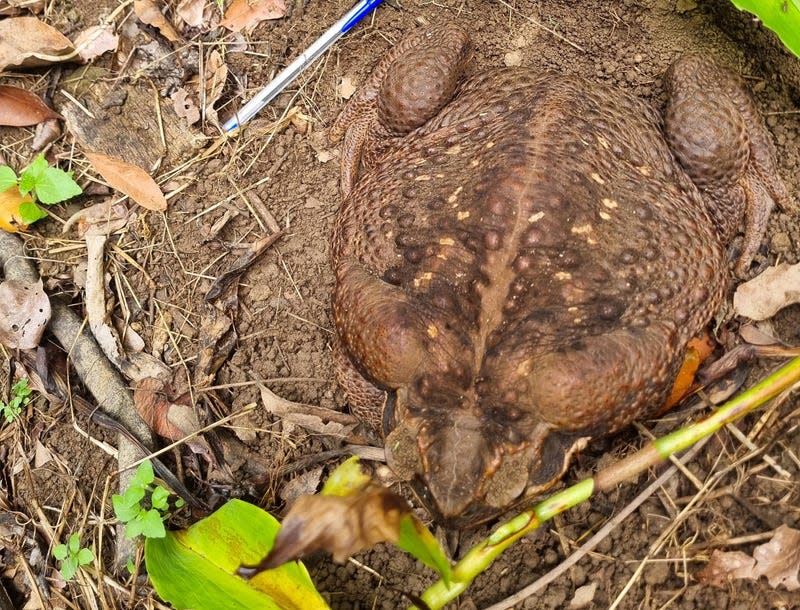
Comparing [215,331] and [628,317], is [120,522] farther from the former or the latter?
[628,317]

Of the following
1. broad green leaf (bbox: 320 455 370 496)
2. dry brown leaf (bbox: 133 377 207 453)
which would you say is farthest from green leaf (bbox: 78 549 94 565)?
broad green leaf (bbox: 320 455 370 496)

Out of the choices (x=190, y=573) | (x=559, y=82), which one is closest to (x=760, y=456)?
(x=559, y=82)

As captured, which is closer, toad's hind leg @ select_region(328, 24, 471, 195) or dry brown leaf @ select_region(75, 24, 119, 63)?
toad's hind leg @ select_region(328, 24, 471, 195)

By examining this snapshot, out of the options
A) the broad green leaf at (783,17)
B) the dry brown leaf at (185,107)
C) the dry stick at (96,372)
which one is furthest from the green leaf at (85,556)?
the broad green leaf at (783,17)

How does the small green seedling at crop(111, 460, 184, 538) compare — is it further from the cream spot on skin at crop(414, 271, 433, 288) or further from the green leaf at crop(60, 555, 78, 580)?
the cream spot on skin at crop(414, 271, 433, 288)

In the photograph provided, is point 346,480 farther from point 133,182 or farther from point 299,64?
point 299,64

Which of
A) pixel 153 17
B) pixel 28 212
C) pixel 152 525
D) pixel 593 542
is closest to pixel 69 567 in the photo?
pixel 152 525

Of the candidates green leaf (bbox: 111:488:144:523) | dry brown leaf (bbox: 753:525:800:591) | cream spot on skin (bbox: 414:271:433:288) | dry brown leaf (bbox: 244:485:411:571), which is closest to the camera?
dry brown leaf (bbox: 244:485:411:571)

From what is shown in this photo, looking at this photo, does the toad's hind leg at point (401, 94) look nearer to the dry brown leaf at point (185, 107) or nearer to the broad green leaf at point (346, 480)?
the dry brown leaf at point (185, 107)
